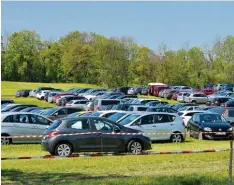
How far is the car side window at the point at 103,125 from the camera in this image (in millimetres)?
17250

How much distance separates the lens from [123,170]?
13.1 m

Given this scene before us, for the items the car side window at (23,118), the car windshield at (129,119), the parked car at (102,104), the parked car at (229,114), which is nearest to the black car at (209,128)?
the car windshield at (129,119)

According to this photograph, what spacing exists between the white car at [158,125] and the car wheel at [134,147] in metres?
4.57

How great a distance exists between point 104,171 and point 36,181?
7.24ft

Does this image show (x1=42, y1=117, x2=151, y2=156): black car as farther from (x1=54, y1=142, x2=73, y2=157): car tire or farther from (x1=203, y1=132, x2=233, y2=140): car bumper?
(x1=203, y1=132, x2=233, y2=140): car bumper

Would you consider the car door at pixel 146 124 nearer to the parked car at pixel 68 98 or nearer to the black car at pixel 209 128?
the black car at pixel 209 128

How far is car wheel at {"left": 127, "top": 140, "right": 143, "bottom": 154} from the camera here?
681 inches

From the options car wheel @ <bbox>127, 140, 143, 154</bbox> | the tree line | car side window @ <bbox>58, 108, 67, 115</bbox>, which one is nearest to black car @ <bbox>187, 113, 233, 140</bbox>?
car wheel @ <bbox>127, 140, 143, 154</bbox>

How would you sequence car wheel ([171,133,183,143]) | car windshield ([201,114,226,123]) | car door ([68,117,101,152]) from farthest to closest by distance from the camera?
1. car windshield ([201,114,226,123])
2. car wheel ([171,133,183,143])
3. car door ([68,117,101,152])

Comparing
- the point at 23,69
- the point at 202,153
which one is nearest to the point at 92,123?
the point at 202,153

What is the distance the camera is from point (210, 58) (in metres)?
101

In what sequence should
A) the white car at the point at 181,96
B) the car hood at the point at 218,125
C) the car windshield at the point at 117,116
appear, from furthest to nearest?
the white car at the point at 181,96 → the car windshield at the point at 117,116 → the car hood at the point at 218,125

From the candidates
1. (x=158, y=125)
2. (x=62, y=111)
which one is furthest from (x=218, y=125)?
(x=62, y=111)

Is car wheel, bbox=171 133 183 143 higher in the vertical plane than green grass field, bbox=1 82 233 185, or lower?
higher
